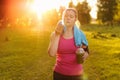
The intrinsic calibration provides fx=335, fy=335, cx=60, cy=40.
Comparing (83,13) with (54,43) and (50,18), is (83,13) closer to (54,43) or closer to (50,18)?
(50,18)

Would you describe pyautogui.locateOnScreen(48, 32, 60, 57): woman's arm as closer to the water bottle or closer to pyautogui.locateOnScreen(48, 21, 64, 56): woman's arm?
pyautogui.locateOnScreen(48, 21, 64, 56): woman's arm

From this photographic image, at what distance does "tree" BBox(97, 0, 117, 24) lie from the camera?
100812mm

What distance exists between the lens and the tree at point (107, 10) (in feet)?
331

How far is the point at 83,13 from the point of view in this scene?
12138cm

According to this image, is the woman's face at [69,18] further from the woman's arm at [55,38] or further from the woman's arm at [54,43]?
the woman's arm at [54,43]

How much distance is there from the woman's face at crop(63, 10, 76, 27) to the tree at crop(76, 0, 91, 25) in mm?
114326

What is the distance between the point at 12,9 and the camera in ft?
75.5

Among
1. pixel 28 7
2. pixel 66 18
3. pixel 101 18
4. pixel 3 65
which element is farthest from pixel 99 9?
pixel 66 18

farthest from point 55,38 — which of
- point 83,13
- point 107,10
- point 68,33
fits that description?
point 83,13

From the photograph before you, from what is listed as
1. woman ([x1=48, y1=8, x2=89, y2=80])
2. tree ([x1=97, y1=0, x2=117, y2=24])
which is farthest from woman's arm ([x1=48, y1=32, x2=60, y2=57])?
tree ([x1=97, y1=0, x2=117, y2=24])

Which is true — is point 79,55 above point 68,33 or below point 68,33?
below

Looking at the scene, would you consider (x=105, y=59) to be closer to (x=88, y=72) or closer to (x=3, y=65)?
(x=88, y=72)

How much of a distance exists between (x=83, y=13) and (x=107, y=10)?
20.3m

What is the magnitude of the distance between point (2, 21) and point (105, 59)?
9530 millimetres
